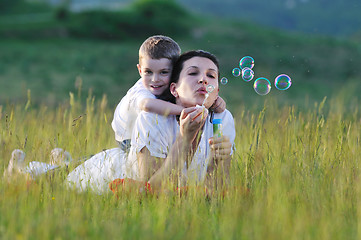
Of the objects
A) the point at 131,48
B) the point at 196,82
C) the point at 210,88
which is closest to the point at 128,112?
the point at 196,82

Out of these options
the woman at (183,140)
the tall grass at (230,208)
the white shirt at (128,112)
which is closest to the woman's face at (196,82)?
the woman at (183,140)

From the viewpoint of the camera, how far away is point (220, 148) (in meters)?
3.59

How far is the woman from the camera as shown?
347 cm

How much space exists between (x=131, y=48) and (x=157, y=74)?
1765 cm

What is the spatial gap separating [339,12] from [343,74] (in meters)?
16.0

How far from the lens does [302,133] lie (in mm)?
4164

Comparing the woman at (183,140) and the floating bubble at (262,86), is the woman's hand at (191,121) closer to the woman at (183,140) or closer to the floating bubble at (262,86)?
the woman at (183,140)

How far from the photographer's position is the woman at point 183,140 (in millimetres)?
3473

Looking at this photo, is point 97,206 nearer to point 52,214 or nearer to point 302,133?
point 52,214

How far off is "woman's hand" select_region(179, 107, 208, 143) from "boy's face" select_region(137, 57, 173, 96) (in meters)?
0.92

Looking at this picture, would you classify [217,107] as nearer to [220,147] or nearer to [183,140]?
[220,147]

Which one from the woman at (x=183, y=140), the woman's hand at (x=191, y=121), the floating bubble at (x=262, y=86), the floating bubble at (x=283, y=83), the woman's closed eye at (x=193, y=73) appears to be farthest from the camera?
the floating bubble at (x=283, y=83)

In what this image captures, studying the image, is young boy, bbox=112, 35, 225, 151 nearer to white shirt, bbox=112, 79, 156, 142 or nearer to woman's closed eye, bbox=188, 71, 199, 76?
white shirt, bbox=112, 79, 156, 142

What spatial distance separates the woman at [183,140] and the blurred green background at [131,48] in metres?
9.04
